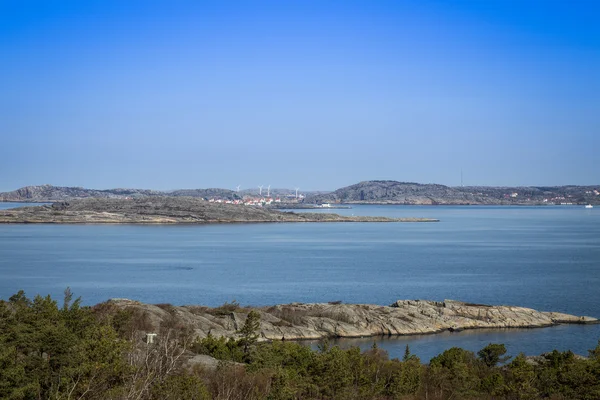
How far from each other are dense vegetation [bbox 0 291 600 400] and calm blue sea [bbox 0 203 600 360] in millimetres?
6397

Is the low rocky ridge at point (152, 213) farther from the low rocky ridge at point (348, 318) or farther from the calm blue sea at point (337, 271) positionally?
the low rocky ridge at point (348, 318)

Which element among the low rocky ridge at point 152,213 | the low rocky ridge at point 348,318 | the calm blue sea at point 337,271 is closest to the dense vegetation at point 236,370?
the low rocky ridge at point 348,318

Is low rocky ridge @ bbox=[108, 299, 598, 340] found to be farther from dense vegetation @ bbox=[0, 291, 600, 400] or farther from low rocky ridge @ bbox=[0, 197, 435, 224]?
low rocky ridge @ bbox=[0, 197, 435, 224]

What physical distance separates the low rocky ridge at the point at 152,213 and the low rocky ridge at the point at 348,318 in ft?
266

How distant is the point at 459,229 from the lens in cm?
9506

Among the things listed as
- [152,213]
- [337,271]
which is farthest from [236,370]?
[152,213]

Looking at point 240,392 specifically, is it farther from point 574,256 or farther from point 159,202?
point 159,202

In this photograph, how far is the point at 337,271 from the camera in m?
46.7

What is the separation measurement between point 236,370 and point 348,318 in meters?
12.7

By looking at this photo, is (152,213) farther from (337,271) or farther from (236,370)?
(236,370)

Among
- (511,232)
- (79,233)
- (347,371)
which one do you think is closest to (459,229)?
(511,232)

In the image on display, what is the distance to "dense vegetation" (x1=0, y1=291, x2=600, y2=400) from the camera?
457 inches

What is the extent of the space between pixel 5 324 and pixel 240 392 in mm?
6810

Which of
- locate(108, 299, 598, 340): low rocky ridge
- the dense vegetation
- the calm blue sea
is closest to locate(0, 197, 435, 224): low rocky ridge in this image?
the calm blue sea
